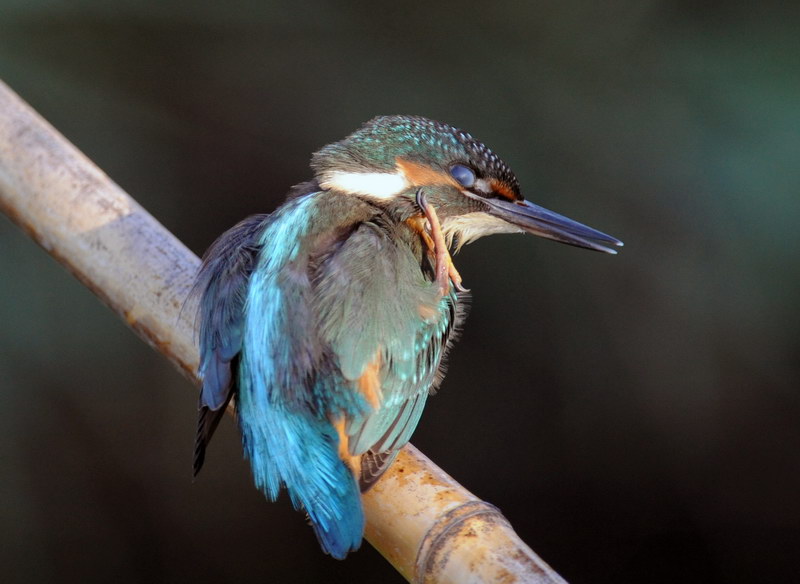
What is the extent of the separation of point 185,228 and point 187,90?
0.42 m

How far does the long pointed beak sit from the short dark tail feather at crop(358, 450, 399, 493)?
1.78ft

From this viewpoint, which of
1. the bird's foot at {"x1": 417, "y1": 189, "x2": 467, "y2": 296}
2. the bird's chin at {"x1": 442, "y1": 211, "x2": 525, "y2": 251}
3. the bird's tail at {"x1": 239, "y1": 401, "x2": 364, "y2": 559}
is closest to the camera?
the bird's tail at {"x1": 239, "y1": 401, "x2": 364, "y2": 559}

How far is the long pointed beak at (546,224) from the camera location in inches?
69.2

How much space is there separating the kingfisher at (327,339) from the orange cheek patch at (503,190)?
176 millimetres

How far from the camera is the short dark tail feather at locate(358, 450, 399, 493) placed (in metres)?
1.37

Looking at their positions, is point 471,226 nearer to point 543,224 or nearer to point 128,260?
point 543,224

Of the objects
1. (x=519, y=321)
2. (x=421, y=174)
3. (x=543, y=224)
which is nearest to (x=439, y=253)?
(x=421, y=174)

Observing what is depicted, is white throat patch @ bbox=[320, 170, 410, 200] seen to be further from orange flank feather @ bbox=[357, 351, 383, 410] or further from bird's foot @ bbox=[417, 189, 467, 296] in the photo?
orange flank feather @ bbox=[357, 351, 383, 410]

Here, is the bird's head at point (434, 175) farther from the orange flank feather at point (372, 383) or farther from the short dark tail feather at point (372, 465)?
the short dark tail feather at point (372, 465)

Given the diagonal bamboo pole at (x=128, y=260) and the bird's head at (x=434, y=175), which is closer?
the diagonal bamboo pole at (x=128, y=260)

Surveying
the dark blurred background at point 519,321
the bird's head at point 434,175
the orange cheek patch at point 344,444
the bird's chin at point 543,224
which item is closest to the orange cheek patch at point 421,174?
the bird's head at point 434,175

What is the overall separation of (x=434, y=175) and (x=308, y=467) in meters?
0.58

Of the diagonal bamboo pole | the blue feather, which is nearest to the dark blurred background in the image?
the diagonal bamboo pole

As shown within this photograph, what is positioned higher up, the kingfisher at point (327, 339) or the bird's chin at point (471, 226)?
the bird's chin at point (471, 226)
